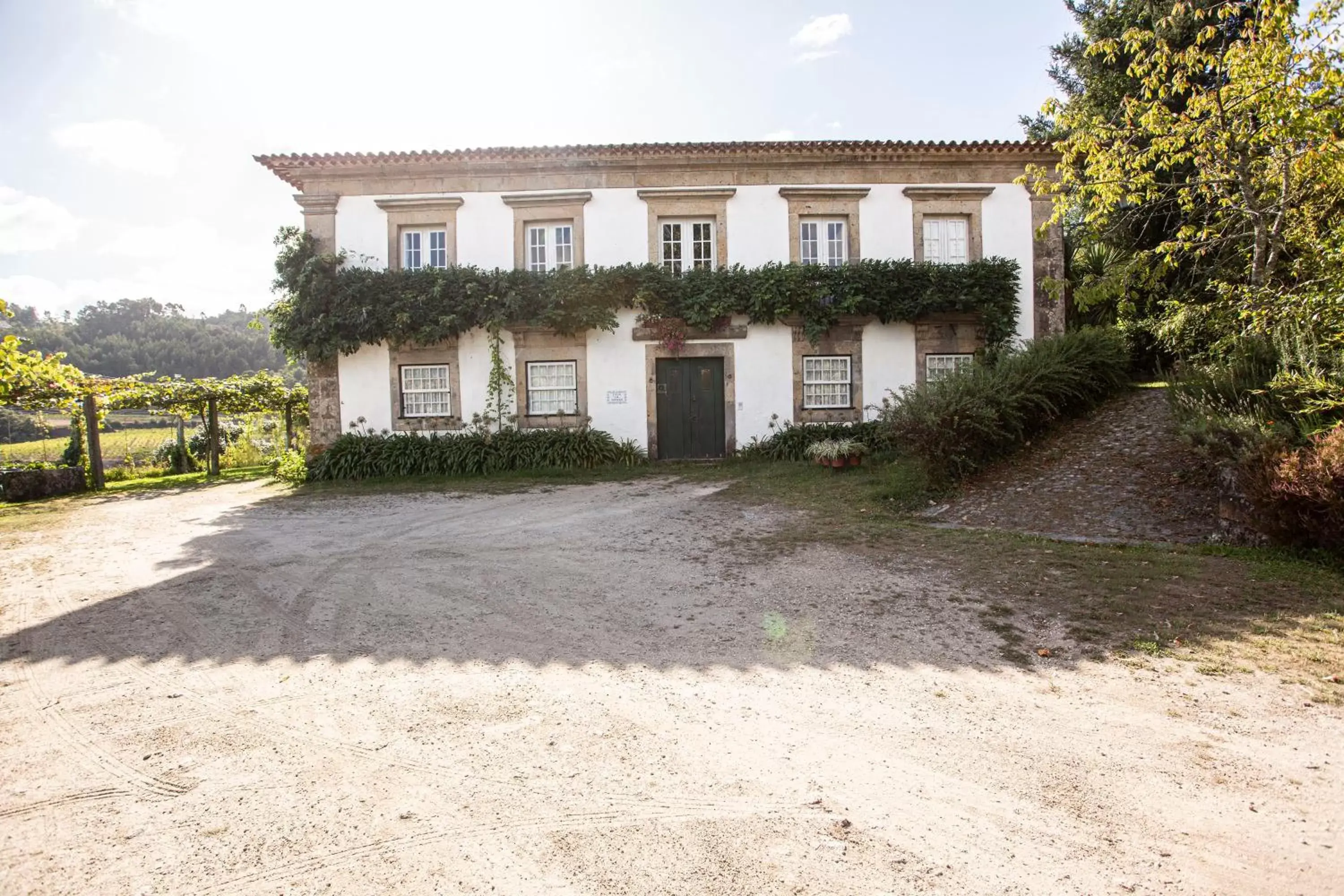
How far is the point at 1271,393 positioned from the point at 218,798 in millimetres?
8189

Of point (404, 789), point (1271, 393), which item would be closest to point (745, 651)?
point (404, 789)

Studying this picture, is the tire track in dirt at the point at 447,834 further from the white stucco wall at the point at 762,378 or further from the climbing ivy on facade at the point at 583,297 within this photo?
the white stucco wall at the point at 762,378

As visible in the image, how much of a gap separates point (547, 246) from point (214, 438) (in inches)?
355

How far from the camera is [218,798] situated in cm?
248

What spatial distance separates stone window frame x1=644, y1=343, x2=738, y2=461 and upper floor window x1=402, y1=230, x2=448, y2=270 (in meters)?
4.58

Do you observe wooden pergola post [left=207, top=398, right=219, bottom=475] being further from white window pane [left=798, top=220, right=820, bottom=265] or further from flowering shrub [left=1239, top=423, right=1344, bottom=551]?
flowering shrub [left=1239, top=423, right=1344, bottom=551]

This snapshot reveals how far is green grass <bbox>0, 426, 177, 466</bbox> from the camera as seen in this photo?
545 inches

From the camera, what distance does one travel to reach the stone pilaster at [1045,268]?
1399cm

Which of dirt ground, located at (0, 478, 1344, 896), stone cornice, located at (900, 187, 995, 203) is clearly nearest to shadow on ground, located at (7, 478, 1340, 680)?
dirt ground, located at (0, 478, 1344, 896)

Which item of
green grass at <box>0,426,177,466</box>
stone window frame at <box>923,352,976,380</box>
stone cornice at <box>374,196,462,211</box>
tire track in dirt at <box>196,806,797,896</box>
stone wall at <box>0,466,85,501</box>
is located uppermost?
stone cornice at <box>374,196,462,211</box>

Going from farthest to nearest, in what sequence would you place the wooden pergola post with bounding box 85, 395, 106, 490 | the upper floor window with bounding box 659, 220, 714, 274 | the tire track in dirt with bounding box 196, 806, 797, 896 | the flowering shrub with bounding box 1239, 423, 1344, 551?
the upper floor window with bounding box 659, 220, 714, 274 < the wooden pergola post with bounding box 85, 395, 106, 490 < the flowering shrub with bounding box 1239, 423, 1344, 551 < the tire track in dirt with bounding box 196, 806, 797, 896

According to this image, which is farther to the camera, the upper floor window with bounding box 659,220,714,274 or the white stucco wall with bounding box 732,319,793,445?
the upper floor window with bounding box 659,220,714,274

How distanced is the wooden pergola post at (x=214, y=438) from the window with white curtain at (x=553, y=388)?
25.0ft

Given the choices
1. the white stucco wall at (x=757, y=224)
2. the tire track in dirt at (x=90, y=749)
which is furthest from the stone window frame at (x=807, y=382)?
the tire track in dirt at (x=90, y=749)
